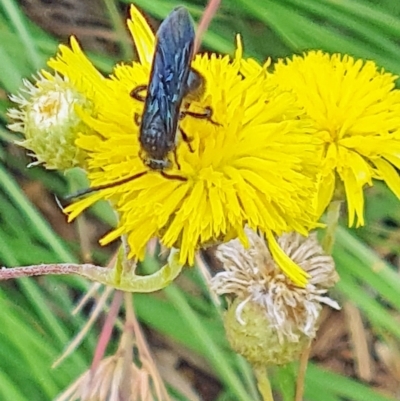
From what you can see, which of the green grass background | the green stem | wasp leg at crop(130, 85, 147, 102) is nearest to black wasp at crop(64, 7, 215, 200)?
wasp leg at crop(130, 85, 147, 102)

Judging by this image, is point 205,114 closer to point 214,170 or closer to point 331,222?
point 214,170

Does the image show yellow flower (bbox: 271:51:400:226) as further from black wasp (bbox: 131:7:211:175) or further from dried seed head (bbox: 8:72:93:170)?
dried seed head (bbox: 8:72:93:170)

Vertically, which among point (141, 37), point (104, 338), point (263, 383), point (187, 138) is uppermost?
point (141, 37)

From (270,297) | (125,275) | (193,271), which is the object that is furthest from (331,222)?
(193,271)

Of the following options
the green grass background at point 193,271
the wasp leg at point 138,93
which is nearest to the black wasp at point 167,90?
the wasp leg at point 138,93

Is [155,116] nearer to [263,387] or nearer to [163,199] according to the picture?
[163,199]

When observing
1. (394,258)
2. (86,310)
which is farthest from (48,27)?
(394,258)
